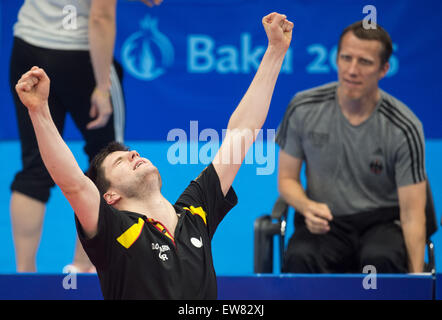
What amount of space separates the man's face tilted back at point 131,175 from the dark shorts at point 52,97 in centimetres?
118

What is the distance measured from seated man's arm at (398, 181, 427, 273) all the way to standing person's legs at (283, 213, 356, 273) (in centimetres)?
29

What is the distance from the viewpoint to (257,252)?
3627mm

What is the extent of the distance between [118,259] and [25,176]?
5.36 ft

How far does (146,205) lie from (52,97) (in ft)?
4.55

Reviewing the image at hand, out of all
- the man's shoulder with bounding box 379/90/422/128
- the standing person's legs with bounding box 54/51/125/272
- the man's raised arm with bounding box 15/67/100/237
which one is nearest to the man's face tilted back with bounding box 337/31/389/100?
the man's shoulder with bounding box 379/90/422/128

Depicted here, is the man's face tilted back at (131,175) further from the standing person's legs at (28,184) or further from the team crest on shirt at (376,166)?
the team crest on shirt at (376,166)

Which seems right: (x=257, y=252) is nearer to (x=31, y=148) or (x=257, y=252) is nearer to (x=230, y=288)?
(x=230, y=288)

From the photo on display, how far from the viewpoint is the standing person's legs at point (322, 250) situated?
142 inches

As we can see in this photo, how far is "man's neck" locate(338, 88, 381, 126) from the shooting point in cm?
382

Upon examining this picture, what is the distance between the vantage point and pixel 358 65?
148 inches

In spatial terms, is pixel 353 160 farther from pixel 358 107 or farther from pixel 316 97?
pixel 316 97
